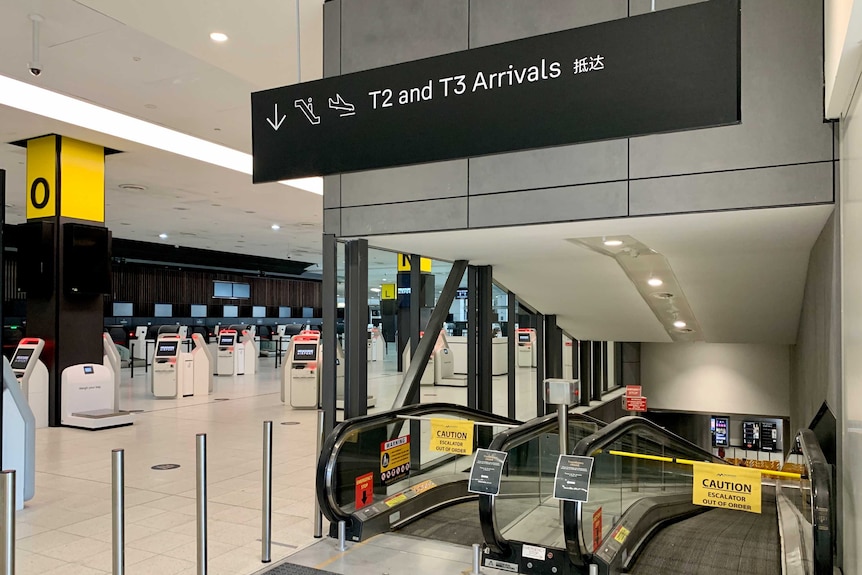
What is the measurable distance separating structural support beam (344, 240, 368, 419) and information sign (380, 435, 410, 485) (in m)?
0.40

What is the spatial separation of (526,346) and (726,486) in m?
6.69

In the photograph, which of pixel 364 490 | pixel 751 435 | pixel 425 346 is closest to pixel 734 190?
pixel 425 346

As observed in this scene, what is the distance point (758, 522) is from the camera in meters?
5.52

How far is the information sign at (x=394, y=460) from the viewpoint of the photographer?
16.6 feet

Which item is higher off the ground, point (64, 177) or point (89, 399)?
point (64, 177)

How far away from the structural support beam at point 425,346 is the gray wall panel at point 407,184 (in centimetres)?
105

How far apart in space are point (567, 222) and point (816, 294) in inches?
84.8

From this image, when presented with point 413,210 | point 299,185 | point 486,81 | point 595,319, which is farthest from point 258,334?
point 486,81

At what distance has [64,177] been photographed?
9297mm

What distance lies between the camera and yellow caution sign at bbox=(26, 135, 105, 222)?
9.25 meters

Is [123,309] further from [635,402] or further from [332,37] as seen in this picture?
[332,37]

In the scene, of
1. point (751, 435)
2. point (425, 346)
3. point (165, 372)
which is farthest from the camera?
point (751, 435)

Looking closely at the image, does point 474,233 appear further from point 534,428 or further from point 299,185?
point 299,185

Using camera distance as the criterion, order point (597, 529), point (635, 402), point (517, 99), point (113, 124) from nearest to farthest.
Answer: point (517, 99), point (597, 529), point (113, 124), point (635, 402)
